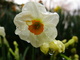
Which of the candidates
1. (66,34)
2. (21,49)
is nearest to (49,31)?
(21,49)

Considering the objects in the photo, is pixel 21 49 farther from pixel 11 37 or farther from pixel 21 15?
pixel 21 15

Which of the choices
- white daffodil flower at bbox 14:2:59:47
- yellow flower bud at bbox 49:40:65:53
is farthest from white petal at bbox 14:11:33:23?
yellow flower bud at bbox 49:40:65:53

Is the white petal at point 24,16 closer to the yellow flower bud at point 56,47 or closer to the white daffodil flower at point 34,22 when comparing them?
the white daffodil flower at point 34,22

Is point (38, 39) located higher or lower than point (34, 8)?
lower

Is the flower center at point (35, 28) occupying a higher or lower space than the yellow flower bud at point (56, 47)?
higher

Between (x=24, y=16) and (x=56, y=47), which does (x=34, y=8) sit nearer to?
(x=24, y=16)

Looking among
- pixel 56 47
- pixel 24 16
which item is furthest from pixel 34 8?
pixel 56 47

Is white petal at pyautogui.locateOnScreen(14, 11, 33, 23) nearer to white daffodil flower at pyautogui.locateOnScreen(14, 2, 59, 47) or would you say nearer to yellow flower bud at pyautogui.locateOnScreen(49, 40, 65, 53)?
white daffodil flower at pyautogui.locateOnScreen(14, 2, 59, 47)

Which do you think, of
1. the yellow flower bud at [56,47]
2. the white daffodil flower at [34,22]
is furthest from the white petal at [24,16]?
the yellow flower bud at [56,47]
